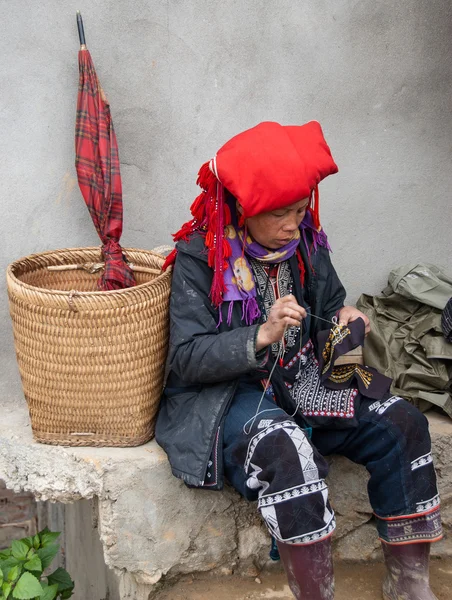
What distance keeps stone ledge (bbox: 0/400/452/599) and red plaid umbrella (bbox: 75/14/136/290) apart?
0.71 metres

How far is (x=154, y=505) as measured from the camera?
2.83 meters

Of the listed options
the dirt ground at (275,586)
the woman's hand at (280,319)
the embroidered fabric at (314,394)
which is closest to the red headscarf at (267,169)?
the woman's hand at (280,319)

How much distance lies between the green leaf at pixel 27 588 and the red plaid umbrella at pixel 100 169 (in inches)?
45.4

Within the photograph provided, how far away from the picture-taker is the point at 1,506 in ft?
20.0

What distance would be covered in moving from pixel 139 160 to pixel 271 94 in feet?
2.11

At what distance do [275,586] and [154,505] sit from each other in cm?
62

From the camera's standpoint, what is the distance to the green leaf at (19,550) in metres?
2.92

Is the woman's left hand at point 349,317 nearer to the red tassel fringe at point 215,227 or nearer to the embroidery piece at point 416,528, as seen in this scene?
the red tassel fringe at point 215,227

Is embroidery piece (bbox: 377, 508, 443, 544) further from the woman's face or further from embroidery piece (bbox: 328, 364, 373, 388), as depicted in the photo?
the woman's face

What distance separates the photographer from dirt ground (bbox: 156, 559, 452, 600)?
114 inches

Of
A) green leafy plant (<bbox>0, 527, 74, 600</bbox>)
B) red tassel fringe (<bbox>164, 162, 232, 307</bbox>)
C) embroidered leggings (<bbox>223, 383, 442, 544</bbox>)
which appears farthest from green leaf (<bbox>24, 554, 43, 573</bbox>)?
red tassel fringe (<bbox>164, 162, 232, 307</bbox>)

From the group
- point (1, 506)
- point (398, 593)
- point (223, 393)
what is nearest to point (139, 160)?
point (223, 393)

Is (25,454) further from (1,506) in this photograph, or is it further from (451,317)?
(1,506)

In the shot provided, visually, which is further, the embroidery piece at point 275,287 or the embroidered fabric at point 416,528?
the embroidery piece at point 275,287
